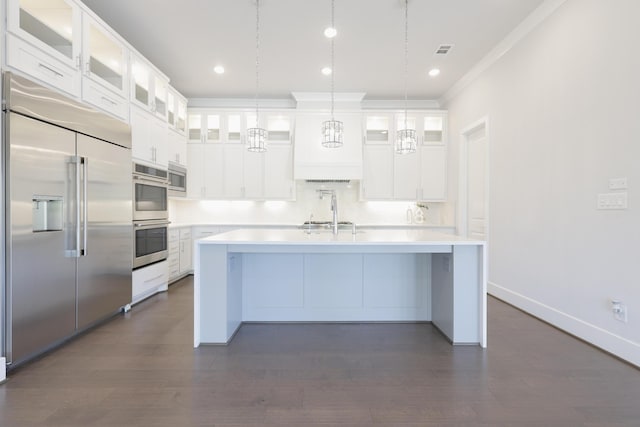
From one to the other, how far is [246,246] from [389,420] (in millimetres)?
1538

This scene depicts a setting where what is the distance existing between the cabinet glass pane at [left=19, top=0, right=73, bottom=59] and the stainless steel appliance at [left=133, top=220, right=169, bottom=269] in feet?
5.60

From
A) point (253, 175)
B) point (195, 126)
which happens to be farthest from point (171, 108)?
point (253, 175)

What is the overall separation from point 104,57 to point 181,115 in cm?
188

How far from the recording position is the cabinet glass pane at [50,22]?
228 centimetres

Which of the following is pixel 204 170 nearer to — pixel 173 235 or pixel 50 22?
pixel 173 235

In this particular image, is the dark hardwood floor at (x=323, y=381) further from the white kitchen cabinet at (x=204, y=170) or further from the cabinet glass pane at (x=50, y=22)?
the white kitchen cabinet at (x=204, y=170)

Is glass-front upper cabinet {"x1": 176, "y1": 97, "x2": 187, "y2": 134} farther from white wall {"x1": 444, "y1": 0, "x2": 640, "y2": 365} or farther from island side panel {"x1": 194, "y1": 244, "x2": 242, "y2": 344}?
white wall {"x1": 444, "y1": 0, "x2": 640, "y2": 365}

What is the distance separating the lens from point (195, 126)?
17.9ft

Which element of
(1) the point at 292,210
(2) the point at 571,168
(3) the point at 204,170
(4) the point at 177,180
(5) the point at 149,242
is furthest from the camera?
(1) the point at 292,210

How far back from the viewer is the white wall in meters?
2.28

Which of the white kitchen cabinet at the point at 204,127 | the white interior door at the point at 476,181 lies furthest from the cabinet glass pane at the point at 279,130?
the white interior door at the point at 476,181

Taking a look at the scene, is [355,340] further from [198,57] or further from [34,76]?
[198,57]

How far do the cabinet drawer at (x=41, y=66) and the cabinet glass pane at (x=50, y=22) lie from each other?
159 mm

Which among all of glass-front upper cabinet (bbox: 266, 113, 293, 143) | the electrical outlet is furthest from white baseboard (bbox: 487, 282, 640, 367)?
glass-front upper cabinet (bbox: 266, 113, 293, 143)
